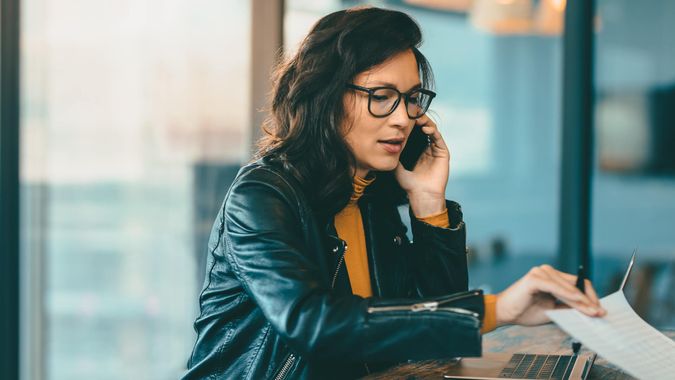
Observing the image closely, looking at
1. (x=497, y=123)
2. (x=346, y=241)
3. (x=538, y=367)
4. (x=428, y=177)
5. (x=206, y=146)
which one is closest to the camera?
(x=538, y=367)

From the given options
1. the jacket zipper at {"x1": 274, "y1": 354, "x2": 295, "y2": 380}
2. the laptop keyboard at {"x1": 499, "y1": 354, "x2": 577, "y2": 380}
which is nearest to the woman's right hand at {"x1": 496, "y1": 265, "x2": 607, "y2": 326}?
the laptop keyboard at {"x1": 499, "y1": 354, "x2": 577, "y2": 380}

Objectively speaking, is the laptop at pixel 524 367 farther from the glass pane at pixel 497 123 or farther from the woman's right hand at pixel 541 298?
the glass pane at pixel 497 123

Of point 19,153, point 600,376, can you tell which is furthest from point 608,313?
point 19,153

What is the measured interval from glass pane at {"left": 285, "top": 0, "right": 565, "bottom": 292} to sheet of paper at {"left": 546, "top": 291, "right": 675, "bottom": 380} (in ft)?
6.44

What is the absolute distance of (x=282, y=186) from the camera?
4.87 ft

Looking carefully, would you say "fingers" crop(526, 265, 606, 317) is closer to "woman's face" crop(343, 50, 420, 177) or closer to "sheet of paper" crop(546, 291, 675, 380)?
"sheet of paper" crop(546, 291, 675, 380)

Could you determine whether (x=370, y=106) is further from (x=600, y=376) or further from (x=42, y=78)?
(x=42, y=78)

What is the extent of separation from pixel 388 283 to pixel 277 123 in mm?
425

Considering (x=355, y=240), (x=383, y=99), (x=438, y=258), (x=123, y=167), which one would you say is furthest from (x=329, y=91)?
(x=123, y=167)

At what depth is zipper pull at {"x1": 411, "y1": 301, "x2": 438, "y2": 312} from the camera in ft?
4.16

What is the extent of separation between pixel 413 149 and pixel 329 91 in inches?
15.8

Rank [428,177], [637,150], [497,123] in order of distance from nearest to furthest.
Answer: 1. [428,177]
2. [637,150]
3. [497,123]

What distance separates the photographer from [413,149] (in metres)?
1.99

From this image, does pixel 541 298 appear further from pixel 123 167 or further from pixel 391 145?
pixel 123 167
